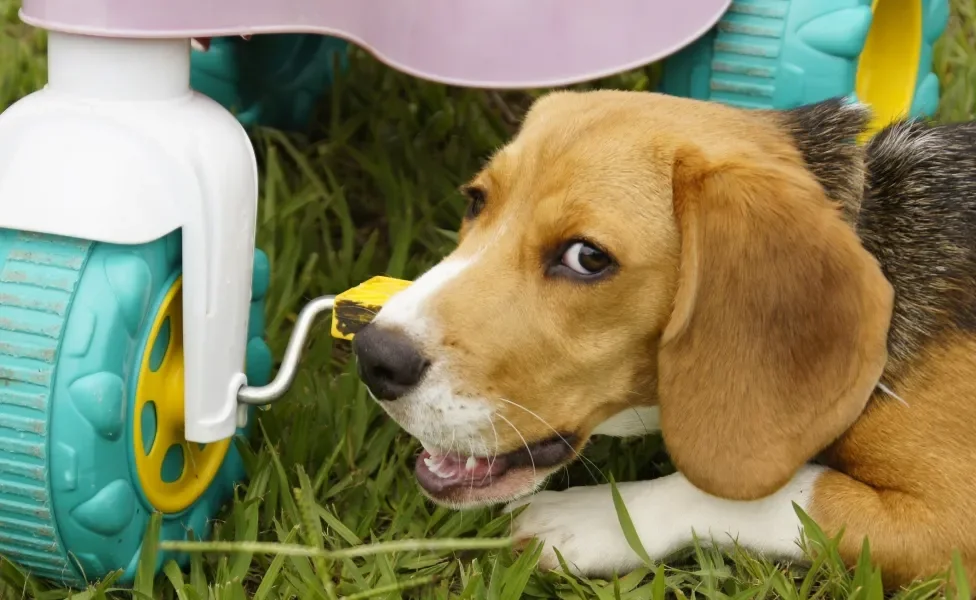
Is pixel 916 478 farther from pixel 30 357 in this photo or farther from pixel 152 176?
pixel 30 357

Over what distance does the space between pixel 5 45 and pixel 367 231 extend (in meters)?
1.96

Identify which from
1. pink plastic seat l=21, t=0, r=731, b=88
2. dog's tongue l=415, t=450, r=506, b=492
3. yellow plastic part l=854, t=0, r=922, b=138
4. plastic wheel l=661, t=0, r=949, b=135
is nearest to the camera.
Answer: dog's tongue l=415, t=450, r=506, b=492

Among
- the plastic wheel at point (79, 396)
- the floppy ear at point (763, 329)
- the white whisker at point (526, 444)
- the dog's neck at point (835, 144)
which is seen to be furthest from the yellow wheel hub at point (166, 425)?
the dog's neck at point (835, 144)

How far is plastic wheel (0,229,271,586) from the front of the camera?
7.22 feet

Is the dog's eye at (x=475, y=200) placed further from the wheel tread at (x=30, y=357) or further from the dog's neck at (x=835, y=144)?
the wheel tread at (x=30, y=357)

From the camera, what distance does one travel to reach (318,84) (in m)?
4.61

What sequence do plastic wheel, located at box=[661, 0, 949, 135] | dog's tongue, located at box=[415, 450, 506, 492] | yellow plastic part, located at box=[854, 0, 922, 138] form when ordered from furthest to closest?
yellow plastic part, located at box=[854, 0, 922, 138] → plastic wheel, located at box=[661, 0, 949, 135] → dog's tongue, located at box=[415, 450, 506, 492]

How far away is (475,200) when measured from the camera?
2805 millimetres

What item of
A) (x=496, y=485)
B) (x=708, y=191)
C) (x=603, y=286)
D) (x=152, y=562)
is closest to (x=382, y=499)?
(x=496, y=485)

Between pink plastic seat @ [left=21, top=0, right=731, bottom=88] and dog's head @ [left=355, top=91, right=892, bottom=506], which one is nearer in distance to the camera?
dog's head @ [left=355, top=91, right=892, bottom=506]

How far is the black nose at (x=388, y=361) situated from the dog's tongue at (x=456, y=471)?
0.29 m

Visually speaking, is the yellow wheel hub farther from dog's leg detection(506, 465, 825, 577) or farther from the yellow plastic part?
the yellow plastic part

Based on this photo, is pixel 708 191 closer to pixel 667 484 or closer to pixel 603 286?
pixel 603 286

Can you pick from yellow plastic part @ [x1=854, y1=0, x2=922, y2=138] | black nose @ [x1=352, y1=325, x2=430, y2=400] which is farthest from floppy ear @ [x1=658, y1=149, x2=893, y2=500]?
yellow plastic part @ [x1=854, y1=0, x2=922, y2=138]
